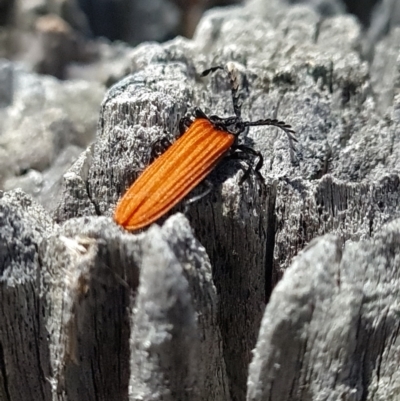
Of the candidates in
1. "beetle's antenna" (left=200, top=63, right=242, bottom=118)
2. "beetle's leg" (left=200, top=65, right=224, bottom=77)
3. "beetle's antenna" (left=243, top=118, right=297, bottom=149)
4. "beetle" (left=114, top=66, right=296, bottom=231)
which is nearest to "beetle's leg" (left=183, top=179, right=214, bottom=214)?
"beetle" (left=114, top=66, right=296, bottom=231)

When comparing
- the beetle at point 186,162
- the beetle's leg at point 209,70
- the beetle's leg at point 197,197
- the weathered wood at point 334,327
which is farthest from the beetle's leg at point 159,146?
the weathered wood at point 334,327

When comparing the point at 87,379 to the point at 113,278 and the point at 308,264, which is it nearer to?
the point at 113,278

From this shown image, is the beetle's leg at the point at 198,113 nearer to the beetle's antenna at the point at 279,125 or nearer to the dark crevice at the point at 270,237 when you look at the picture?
the beetle's antenna at the point at 279,125

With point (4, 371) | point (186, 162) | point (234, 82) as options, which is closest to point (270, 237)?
point (186, 162)

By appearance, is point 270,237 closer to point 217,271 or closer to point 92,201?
point 217,271

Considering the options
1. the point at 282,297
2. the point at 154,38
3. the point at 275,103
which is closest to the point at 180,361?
the point at 282,297

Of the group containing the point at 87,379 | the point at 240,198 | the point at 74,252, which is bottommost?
the point at 87,379
